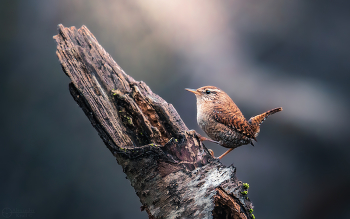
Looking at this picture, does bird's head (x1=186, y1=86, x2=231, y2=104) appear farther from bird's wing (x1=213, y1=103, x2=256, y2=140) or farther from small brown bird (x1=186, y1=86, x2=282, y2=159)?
bird's wing (x1=213, y1=103, x2=256, y2=140)

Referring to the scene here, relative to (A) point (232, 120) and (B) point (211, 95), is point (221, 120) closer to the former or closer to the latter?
(A) point (232, 120)

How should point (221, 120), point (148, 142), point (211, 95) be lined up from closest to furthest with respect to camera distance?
point (148, 142), point (221, 120), point (211, 95)

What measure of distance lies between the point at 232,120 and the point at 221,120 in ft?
0.43

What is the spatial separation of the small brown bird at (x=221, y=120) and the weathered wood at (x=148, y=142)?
551 mm

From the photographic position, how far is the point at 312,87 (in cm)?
309

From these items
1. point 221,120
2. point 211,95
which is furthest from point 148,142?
point 211,95

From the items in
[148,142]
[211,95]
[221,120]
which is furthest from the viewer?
[211,95]

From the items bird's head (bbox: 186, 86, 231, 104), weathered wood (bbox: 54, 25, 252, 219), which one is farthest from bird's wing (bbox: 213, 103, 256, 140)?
weathered wood (bbox: 54, 25, 252, 219)

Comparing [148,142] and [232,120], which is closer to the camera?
[148,142]

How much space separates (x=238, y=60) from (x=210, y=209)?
220 centimetres

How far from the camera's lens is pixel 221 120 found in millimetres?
2441

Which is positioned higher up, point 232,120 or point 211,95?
point 211,95

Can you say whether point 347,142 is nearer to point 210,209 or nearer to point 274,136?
point 274,136

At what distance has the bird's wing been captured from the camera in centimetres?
244
